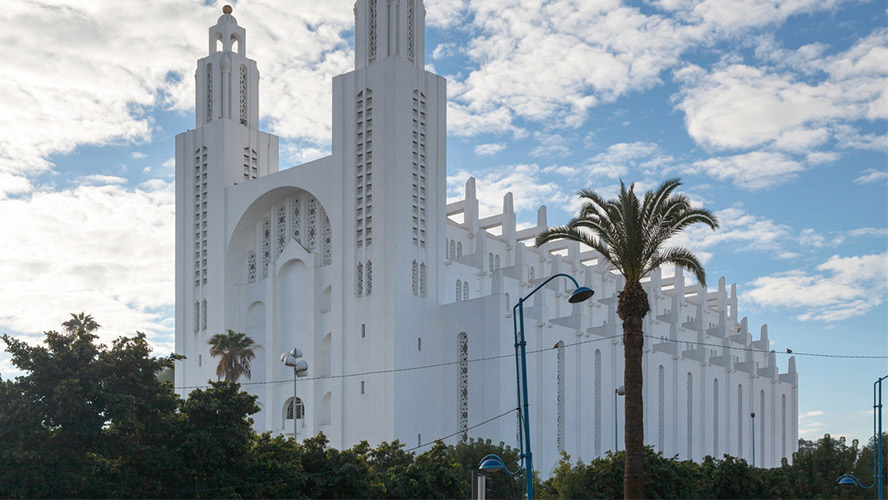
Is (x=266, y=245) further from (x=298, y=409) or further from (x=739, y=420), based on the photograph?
(x=739, y=420)

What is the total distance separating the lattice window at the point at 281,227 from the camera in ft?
190

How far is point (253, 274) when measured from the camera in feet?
195

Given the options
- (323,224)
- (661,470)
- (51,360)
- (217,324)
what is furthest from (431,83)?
(51,360)

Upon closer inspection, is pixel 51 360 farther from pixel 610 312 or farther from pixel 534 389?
pixel 610 312

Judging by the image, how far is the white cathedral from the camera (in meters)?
50.7

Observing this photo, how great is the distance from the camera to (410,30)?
177 feet

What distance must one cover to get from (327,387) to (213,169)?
14.6 metres

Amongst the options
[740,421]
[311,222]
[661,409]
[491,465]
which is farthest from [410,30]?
[740,421]

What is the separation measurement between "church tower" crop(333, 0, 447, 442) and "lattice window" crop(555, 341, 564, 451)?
21.5 ft

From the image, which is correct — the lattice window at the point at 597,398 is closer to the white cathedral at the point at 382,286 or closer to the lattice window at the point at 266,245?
the white cathedral at the point at 382,286

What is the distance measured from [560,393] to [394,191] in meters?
13.1

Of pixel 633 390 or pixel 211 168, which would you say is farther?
pixel 211 168

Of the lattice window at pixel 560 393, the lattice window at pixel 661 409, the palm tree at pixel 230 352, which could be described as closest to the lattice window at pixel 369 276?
the palm tree at pixel 230 352

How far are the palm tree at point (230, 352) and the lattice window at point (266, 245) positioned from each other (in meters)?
6.12
